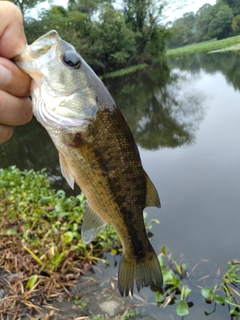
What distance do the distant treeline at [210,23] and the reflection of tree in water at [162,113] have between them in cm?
3378

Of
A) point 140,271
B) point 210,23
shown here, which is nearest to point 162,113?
point 140,271

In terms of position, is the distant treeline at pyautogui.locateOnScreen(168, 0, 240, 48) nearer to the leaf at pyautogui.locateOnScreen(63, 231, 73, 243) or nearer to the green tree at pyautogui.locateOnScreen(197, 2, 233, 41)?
the green tree at pyautogui.locateOnScreen(197, 2, 233, 41)

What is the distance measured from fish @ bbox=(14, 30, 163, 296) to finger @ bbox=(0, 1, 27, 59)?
0.05 meters

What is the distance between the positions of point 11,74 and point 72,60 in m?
0.33

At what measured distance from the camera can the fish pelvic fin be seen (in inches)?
80.2

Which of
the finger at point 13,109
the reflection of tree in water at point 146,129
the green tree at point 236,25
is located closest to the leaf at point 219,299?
the finger at point 13,109

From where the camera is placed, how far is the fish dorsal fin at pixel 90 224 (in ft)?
6.23

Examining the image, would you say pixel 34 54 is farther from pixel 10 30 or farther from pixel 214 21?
pixel 214 21

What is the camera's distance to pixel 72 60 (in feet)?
5.68

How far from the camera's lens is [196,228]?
17.2 feet

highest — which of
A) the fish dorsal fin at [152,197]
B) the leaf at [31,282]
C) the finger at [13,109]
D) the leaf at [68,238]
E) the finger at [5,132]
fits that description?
the finger at [13,109]

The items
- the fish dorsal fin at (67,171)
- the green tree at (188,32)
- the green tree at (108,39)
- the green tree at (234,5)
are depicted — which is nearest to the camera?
the fish dorsal fin at (67,171)

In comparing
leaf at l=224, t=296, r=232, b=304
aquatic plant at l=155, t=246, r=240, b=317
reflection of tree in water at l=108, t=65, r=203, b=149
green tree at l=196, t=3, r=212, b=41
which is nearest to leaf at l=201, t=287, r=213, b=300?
aquatic plant at l=155, t=246, r=240, b=317

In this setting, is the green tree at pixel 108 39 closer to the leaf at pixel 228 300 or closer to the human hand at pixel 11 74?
the leaf at pixel 228 300
